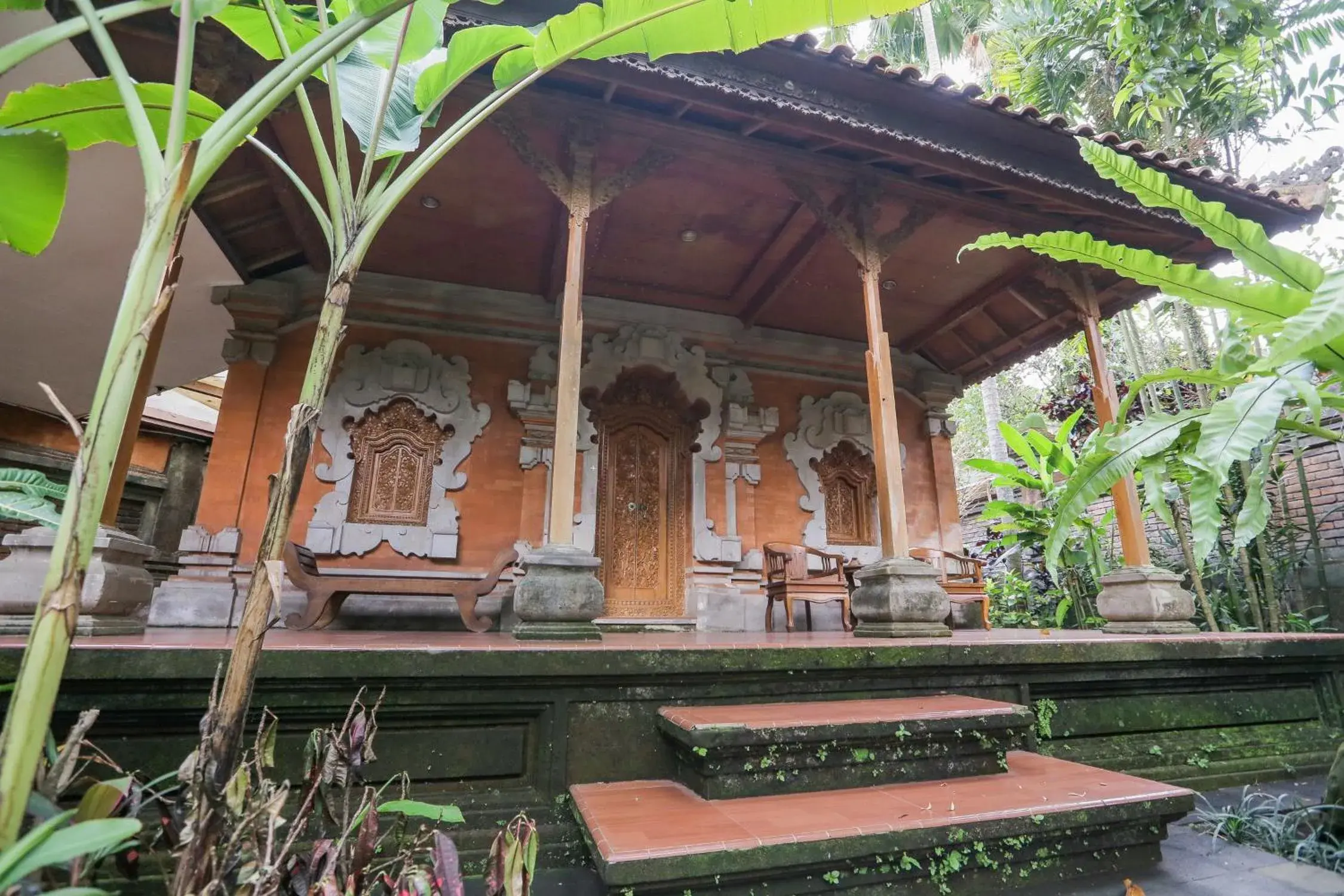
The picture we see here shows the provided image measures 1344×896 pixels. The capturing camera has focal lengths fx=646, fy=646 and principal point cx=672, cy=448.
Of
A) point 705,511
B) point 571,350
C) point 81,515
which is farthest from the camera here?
point 705,511

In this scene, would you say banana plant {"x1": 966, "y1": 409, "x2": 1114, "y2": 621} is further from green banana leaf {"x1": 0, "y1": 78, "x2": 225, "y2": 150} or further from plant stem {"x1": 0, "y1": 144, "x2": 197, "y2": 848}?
plant stem {"x1": 0, "y1": 144, "x2": 197, "y2": 848}

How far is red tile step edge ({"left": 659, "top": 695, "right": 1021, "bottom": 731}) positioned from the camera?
2217 millimetres

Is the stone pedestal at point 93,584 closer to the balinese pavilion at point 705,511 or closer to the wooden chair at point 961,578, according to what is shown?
the balinese pavilion at point 705,511

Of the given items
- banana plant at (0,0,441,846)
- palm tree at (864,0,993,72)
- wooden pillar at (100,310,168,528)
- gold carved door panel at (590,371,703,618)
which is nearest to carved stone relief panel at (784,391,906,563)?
gold carved door panel at (590,371,703,618)

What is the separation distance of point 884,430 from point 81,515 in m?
3.85

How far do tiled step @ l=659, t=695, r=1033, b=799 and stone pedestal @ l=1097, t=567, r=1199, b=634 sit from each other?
2.24m

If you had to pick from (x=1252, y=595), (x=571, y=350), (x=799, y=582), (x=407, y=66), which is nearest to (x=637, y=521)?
(x=799, y=582)

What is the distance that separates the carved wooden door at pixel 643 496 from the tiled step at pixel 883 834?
368 cm

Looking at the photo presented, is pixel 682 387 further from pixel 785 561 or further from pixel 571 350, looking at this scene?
pixel 571 350

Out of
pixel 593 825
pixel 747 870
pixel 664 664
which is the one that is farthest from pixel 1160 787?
pixel 593 825

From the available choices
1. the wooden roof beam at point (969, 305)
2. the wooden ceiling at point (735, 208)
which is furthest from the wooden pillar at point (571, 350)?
the wooden roof beam at point (969, 305)

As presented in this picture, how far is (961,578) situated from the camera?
630cm

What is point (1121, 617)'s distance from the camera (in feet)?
14.1

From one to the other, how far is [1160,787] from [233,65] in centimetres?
523
